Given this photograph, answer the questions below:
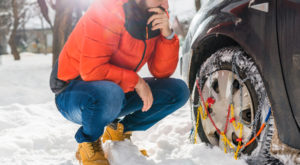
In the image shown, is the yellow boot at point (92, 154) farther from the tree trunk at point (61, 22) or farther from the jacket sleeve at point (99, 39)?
the tree trunk at point (61, 22)

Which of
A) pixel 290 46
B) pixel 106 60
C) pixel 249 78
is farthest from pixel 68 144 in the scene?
pixel 290 46

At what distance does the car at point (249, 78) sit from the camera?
1.16 metres

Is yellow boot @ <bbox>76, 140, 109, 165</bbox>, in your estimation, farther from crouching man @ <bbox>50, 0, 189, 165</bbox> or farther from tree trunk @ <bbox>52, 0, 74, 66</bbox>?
tree trunk @ <bbox>52, 0, 74, 66</bbox>

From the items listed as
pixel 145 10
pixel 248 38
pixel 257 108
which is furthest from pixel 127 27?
pixel 257 108

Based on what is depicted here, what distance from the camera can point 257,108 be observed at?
1.36 meters

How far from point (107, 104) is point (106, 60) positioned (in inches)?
9.2

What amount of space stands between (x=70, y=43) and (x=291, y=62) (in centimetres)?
113

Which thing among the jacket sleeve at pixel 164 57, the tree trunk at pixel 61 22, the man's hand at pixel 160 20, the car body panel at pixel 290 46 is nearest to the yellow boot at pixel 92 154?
the jacket sleeve at pixel 164 57

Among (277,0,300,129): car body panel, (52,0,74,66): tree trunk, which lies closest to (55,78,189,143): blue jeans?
(277,0,300,129): car body panel

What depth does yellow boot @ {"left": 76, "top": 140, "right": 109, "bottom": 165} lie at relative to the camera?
1595mm

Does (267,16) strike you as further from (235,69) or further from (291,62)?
(235,69)

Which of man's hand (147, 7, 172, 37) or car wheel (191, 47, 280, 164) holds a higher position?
man's hand (147, 7, 172, 37)

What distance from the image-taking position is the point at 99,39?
1412 mm

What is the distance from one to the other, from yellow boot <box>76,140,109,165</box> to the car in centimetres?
65
